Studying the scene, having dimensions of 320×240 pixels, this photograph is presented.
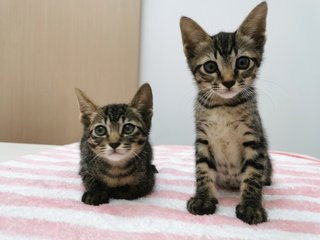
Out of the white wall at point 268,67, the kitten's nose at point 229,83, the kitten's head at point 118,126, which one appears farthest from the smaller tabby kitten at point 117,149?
the white wall at point 268,67

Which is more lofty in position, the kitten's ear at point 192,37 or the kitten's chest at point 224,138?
the kitten's ear at point 192,37

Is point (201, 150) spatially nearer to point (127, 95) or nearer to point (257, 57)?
point (257, 57)

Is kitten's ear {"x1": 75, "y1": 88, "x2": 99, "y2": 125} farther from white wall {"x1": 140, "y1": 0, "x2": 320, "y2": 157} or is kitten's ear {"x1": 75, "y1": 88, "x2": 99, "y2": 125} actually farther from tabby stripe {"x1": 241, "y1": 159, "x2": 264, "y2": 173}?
white wall {"x1": 140, "y1": 0, "x2": 320, "y2": 157}

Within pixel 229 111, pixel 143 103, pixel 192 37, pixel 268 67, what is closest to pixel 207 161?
pixel 229 111

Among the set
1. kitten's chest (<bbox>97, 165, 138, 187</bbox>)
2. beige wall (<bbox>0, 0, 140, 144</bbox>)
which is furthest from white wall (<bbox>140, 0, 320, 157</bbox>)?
kitten's chest (<bbox>97, 165, 138, 187</bbox>)

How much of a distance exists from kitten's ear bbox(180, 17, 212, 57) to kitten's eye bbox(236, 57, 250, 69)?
0.13 m

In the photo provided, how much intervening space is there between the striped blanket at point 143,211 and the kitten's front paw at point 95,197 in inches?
1.0

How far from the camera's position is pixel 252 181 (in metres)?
1.02

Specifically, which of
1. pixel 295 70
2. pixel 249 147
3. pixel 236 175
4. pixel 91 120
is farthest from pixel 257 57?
pixel 295 70

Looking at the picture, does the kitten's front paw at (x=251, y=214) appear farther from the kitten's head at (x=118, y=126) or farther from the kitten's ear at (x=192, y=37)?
the kitten's ear at (x=192, y=37)

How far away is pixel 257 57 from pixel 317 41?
5.23ft

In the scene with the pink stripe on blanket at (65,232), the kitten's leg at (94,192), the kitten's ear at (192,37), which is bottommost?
the kitten's leg at (94,192)

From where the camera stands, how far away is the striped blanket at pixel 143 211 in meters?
0.80

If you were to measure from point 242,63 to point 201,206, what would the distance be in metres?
0.45
